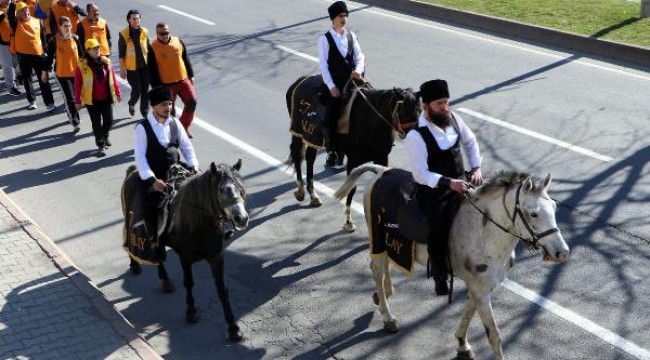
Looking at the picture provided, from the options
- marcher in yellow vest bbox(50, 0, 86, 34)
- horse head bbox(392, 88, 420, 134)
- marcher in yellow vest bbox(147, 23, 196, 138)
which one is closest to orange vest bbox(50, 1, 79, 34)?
marcher in yellow vest bbox(50, 0, 86, 34)

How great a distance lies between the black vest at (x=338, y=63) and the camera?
11.4m

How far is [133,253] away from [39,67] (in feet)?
28.2

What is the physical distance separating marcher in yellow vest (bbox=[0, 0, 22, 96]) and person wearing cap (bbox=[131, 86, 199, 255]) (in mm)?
9571

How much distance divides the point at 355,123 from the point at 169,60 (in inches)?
175

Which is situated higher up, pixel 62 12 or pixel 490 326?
pixel 62 12

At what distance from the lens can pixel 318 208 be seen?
11.7 metres

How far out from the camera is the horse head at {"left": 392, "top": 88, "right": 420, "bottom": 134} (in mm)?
10117

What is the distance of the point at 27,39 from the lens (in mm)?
16234

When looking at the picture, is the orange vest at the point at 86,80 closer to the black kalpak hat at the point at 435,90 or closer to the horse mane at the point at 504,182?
the black kalpak hat at the point at 435,90

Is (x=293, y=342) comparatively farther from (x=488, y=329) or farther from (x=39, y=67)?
(x=39, y=67)

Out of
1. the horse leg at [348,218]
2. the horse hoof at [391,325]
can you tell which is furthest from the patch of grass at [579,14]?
the horse hoof at [391,325]

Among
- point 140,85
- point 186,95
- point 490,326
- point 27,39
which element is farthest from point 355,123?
point 27,39

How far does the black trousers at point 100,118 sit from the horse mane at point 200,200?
596cm

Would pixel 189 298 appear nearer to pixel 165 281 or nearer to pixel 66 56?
pixel 165 281
